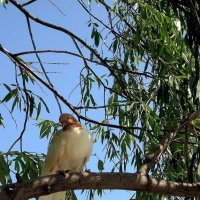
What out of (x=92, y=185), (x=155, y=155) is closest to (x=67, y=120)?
(x=155, y=155)

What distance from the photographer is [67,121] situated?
2211mm

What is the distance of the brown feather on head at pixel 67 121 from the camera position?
2205 millimetres

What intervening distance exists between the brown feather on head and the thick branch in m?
0.74

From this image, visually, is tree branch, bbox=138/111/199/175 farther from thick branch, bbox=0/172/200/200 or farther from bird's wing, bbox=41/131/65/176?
bird's wing, bbox=41/131/65/176

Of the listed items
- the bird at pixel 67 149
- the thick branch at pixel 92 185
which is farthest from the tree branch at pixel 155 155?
the bird at pixel 67 149

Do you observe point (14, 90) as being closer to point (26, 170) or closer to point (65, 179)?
point (26, 170)

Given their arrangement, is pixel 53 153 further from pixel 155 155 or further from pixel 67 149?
pixel 155 155

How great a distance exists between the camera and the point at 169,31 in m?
2.89

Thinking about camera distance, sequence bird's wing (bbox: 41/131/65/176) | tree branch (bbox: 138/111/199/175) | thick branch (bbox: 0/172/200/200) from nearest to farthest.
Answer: thick branch (bbox: 0/172/200/200)
tree branch (bbox: 138/111/199/175)
bird's wing (bbox: 41/131/65/176)

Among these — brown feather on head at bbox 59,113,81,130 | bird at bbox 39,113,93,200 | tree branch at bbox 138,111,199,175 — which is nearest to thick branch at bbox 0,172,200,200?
tree branch at bbox 138,111,199,175

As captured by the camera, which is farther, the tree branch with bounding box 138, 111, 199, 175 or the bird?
the bird

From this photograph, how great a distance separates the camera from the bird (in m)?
2.12

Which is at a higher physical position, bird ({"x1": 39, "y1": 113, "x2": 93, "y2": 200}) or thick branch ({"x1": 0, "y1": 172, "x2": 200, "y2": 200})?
bird ({"x1": 39, "y1": 113, "x2": 93, "y2": 200})

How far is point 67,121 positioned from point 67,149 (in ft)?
0.42
